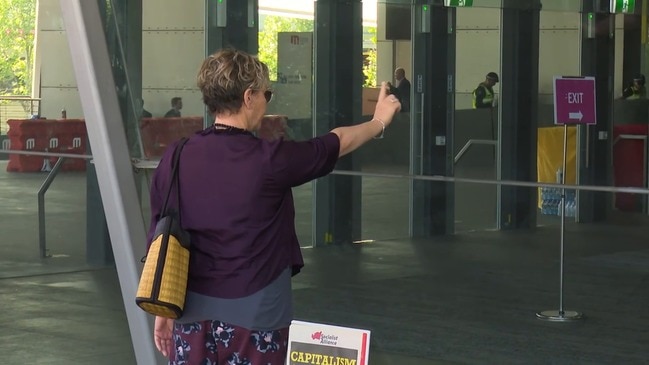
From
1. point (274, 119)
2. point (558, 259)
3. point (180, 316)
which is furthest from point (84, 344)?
point (180, 316)

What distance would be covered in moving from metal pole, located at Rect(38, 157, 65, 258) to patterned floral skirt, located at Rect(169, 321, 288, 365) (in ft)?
21.5

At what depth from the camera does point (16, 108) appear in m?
10.5

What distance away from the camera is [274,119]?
8750 millimetres

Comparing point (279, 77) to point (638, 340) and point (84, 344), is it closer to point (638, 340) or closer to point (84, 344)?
point (84, 344)

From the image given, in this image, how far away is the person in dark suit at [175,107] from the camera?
8898 mm

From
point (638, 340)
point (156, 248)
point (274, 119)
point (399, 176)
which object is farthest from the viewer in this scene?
point (274, 119)

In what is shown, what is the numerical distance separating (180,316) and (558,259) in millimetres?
3308

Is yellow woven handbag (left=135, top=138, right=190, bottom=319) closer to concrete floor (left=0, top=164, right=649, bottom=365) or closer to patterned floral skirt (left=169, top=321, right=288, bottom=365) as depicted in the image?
patterned floral skirt (left=169, top=321, right=288, bottom=365)

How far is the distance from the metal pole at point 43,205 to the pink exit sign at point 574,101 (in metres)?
4.76

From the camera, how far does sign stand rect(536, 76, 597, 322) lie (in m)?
6.41

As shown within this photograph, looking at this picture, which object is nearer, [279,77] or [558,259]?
[558,259]

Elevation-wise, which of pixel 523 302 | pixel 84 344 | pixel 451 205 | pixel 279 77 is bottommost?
pixel 84 344

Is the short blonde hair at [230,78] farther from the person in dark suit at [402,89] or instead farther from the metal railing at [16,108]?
the metal railing at [16,108]

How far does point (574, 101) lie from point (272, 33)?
2.64 meters
